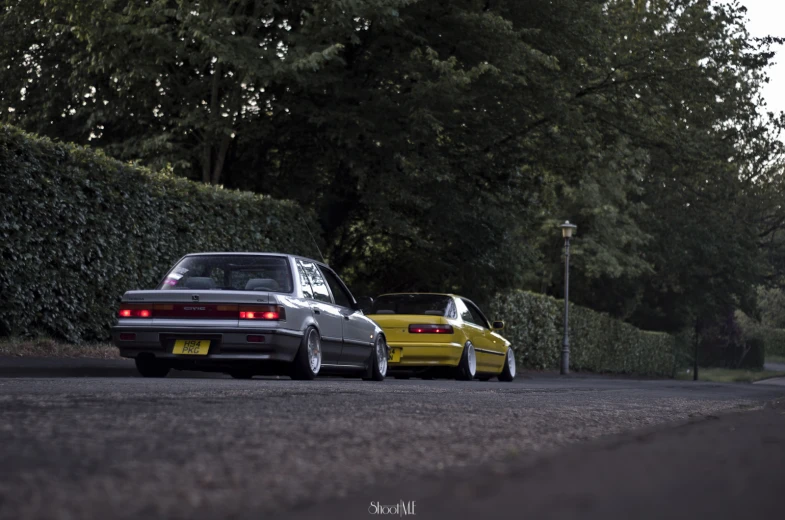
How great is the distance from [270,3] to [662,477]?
1929 centimetres

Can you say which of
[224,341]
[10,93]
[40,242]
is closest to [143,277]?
[40,242]

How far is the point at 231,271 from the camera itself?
13719 mm

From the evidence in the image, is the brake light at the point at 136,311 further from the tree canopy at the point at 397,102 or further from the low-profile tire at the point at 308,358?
the tree canopy at the point at 397,102

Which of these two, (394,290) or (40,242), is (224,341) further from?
(394,290)

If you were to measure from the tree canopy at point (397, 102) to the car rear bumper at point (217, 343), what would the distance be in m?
8.59

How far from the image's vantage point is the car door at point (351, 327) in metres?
14.6

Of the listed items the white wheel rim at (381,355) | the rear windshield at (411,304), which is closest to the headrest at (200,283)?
the white wheel rim at (381,355)

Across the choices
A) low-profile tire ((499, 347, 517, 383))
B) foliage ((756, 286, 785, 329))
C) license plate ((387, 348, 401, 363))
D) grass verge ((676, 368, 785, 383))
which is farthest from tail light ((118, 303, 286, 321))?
foliage ((756, 286, 785, 329))

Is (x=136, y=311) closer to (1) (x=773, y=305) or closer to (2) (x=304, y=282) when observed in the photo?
(2) (x=304, y=282)

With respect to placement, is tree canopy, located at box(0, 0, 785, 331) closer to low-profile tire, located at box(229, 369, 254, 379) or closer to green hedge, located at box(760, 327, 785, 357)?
low-profile tire, located at box(229, 369, 254, 379)

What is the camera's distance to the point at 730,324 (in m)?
76.8

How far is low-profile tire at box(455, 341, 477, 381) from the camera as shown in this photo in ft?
63.3

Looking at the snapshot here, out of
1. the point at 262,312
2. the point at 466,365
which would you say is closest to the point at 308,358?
the point at 262,312

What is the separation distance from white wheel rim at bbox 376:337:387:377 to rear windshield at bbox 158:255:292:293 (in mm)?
2611
